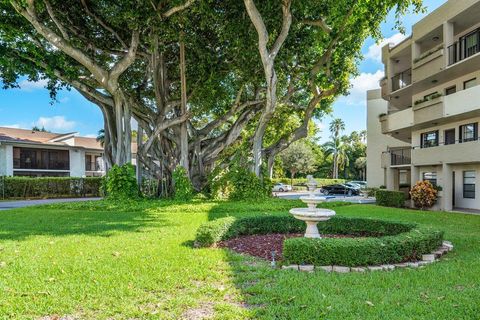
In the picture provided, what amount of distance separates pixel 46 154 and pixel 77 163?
2982 millimetres

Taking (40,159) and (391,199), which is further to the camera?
(40,159)

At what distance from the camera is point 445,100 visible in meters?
16.0

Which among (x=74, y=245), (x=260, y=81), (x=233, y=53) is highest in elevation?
(x=233, y=53)

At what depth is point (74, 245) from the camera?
7359mm

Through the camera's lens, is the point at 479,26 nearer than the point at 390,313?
No

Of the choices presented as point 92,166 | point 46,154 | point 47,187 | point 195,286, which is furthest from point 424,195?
point 92,166

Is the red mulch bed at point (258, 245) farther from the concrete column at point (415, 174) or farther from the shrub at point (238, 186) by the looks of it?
the concrete column at point (415, 174)

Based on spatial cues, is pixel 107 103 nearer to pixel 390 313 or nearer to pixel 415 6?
pixel 415 6

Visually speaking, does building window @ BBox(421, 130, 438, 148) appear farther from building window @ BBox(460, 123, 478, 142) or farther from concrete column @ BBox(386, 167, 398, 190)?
concrete column @ BBox(386, 167, 398, 190)

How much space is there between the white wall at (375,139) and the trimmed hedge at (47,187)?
2394 cm

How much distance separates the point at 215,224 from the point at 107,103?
11952 millimetres

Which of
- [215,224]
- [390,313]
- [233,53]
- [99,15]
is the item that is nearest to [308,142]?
[233,53]

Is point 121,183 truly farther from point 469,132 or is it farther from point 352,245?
point 469,132

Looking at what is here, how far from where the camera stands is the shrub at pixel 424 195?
57.5 ft
